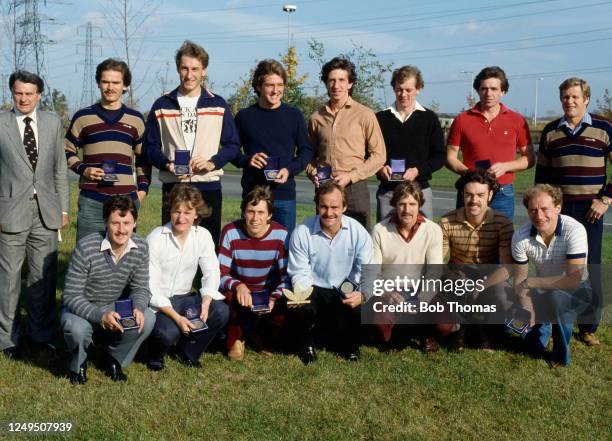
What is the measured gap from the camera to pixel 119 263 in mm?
5422

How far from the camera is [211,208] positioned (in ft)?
20.7

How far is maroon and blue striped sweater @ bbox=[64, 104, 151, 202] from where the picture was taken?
5.93 meters

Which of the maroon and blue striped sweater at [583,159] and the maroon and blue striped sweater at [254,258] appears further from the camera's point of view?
the maroon and blue striped sweater at [583,159]

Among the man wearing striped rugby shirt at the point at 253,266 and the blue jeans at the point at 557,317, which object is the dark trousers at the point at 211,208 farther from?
the blue jeans at the point at 557,317

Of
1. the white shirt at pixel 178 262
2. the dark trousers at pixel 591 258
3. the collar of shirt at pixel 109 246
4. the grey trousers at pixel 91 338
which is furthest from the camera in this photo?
the dark trousers at pixel 591 258

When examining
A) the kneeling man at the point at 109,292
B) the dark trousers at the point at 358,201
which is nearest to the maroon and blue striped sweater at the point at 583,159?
the dark trousers at the point at 358,201

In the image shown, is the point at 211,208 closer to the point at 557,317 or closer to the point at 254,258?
the point at 254,258

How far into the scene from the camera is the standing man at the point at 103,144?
5.91 meters

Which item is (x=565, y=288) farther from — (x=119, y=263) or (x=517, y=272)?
(x=119, y=263)

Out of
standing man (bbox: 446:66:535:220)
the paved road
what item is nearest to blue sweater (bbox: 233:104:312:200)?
standing man (bbox: 446:66:535:220)

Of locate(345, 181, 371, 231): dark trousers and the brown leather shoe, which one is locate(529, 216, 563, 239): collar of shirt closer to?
locate(345, 181, 371, 231): dark trousers

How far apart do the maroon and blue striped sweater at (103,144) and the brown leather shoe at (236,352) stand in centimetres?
153

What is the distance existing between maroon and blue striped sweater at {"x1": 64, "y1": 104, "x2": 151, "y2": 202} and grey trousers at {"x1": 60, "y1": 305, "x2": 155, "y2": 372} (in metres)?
Result: 1.09

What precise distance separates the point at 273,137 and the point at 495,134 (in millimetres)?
2034
